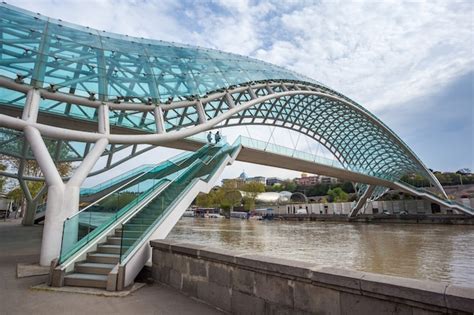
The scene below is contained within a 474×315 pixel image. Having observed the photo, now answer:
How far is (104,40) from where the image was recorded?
706 inches

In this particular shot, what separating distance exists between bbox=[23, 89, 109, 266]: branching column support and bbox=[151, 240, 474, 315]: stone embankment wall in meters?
5.38

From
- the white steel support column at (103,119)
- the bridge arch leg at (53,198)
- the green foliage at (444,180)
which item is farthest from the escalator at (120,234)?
the green foliage at (444,180)

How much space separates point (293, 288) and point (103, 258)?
5094 mm

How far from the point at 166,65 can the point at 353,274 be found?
1858cm

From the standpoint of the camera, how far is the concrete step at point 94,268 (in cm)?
650

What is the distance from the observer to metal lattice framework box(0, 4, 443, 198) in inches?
489

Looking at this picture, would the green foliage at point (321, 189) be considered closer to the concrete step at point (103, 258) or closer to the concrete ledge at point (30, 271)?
the concrete ledge at point (30, 271)

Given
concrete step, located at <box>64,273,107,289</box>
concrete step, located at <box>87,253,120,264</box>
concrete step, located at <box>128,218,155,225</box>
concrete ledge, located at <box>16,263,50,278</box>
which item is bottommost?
concrete ledge, located at <box>16,263,50,278</box>

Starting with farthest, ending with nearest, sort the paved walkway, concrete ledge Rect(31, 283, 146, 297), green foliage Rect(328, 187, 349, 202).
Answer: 1. green foliage Rect(328, 187, 349, 202)
2. concrete ledge Rect(31, 283, 146, 297)
3. the paved walkway

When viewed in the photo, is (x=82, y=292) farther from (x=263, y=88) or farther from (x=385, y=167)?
(x=385, y=167)

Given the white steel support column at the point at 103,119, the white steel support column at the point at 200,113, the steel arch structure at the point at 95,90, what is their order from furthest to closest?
the white steel support column at the point at 200,113 < the white steel support column at the point at 103,119 < the steel arch structure at the point at 95,90

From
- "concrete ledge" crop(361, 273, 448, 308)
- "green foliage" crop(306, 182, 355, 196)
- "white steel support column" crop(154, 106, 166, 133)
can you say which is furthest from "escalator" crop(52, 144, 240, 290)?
"green foliage" crop(306, 182, 355, 196)

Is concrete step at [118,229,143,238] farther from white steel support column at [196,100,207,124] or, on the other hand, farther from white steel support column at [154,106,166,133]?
white steel support column at [196,100,207,124]

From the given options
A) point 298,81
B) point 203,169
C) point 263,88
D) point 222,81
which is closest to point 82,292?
point 203,169
